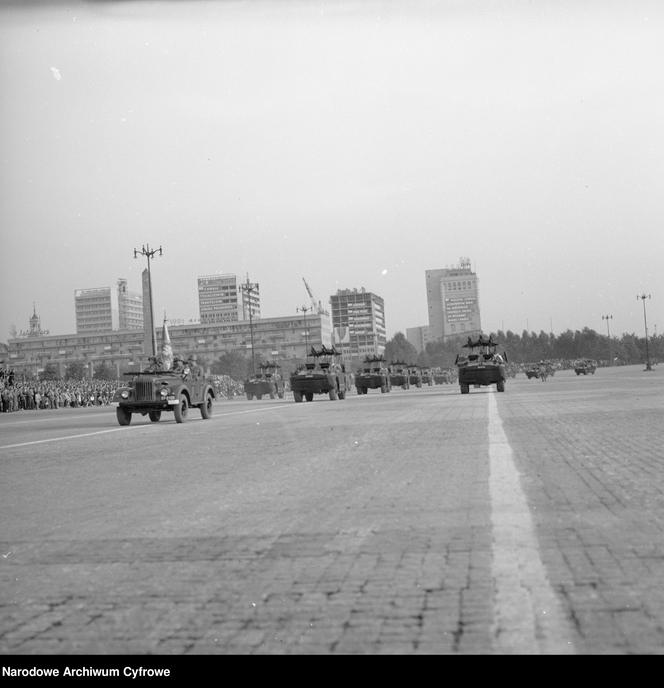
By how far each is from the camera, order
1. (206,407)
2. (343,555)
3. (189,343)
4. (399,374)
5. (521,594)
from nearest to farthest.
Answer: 1. (521,594)
2. (343,555)
3. (206,407)
4. (399,374)
5. (189,343)

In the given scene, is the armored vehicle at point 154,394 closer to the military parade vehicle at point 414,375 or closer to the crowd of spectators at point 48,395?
the crowd of spectators at point 48,395

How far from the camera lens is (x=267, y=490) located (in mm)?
8758

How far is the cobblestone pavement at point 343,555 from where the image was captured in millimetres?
3908

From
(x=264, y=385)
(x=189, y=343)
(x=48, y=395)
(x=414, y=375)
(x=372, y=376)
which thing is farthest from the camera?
(x=189, y=343)

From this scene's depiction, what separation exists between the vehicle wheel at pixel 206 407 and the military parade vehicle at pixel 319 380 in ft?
43.0

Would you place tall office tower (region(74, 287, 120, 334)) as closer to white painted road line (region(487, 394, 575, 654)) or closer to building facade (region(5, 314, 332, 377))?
building facade (region(5, 314, 332, 377))

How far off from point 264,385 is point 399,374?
15.1 metres

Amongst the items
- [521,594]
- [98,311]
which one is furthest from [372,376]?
[98,311]

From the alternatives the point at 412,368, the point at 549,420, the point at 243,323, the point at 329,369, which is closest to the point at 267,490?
the point at 549,420

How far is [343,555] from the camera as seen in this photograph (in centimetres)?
553

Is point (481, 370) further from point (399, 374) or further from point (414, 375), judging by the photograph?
point (414, 375)

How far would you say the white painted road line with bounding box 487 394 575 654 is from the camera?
368 centimetres
